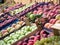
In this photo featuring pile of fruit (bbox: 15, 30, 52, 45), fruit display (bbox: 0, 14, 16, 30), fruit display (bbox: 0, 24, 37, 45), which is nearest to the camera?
pile of fruit (bbox: 15, 30, 52, 45)

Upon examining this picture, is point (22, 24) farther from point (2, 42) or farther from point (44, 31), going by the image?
point (44, 31)

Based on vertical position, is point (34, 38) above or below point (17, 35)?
above

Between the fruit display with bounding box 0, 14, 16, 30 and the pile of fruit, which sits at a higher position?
the pile of fruit

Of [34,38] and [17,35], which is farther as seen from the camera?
[17,35]

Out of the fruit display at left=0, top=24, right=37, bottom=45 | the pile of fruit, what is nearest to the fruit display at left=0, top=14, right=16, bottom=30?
the fruit display at left=0, top=24, right=37, bottom=45

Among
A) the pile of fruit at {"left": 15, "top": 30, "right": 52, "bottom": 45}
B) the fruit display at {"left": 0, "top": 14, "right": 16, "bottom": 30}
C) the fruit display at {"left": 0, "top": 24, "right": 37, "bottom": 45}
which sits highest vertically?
the pile of fruit at {"left": 15, "top": 30, "right": 52, "bottom": 45}

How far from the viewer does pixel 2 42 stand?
493 cm

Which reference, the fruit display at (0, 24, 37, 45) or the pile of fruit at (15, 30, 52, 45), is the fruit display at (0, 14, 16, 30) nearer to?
the fruit display at (0, 24, 37, 45)

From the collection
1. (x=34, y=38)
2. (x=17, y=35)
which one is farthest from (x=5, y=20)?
(x=34, y=38)

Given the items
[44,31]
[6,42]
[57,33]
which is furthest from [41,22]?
[57,33]

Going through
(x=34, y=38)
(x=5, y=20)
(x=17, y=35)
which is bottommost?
(x=5, y=20)

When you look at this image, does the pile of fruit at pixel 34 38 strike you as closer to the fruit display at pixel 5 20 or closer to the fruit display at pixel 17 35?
the fruit display at pixel 17 35

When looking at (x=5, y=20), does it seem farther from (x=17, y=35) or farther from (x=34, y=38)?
(x=34, y=38)

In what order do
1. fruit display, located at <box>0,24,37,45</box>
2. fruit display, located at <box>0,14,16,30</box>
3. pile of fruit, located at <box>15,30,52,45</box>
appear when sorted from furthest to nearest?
fruit display, located at <box>0,14,16,30</box> → fruit display, located at <box>0,24,37,45</box> → pile of fruit, located at <box>15,30,52,45</box>
